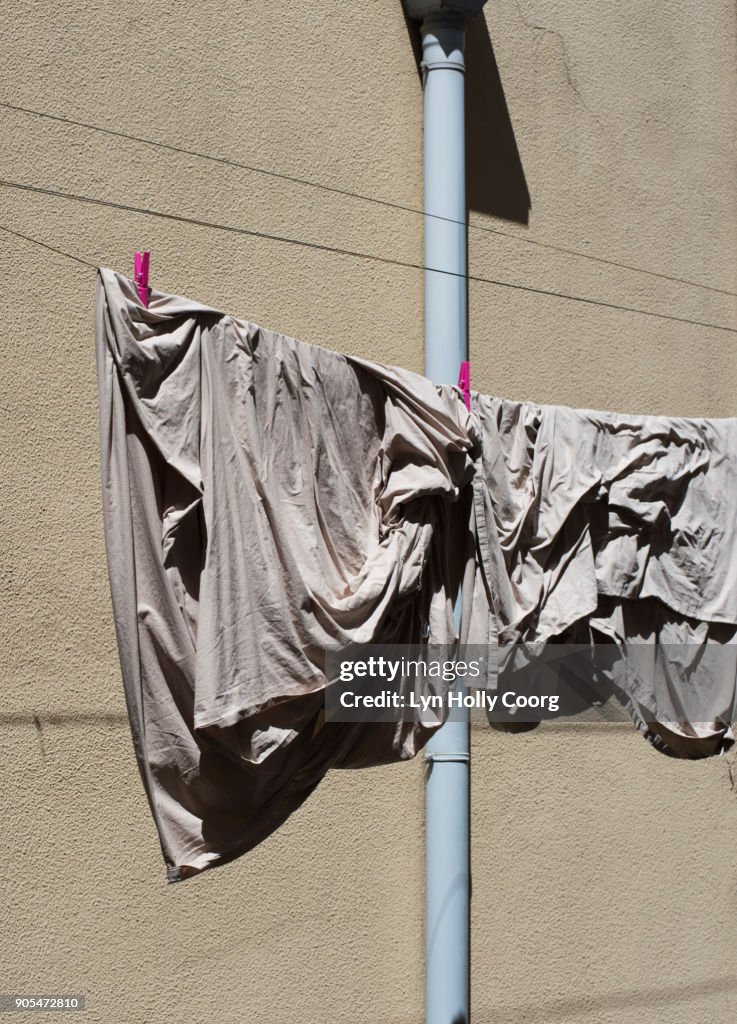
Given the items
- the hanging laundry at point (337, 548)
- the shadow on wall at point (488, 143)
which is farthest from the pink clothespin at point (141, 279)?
the shadow on wall at point (488, 143)

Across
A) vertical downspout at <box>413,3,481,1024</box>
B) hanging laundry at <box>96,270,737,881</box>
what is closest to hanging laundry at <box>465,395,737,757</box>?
hanging laundry at <box>96,270,737,881</box>

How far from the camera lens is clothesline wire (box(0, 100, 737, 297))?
429cm

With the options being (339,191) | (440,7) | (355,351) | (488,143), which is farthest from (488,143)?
(355,351)

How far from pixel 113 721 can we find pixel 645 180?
3.48 m

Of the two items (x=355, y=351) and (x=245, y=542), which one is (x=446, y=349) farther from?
(x=245, y=542)

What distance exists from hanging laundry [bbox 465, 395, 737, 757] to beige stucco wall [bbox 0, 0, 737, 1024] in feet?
3.72

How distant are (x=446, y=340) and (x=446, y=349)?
0.04m

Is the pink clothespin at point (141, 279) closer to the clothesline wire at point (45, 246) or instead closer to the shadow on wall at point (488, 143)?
the clothesline wire at point (45, 246)

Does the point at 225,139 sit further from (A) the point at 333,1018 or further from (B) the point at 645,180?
(A) the point at 333,1018

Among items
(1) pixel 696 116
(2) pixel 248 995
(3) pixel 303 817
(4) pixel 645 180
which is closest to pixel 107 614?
(3) pixel 303 817

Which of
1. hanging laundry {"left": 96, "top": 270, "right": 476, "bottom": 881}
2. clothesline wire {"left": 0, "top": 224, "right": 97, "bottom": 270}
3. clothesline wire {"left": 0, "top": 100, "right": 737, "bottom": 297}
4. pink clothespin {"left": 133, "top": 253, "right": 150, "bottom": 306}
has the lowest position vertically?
hanging laundry {"left": 96, "top": 270, "right": 476, "bottom": 881}

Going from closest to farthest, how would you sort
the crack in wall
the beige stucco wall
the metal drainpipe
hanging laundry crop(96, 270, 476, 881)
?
hanging laundry crop(96, 270, 476, 881), the beige stucco wall, the metal drainpipe, the crack in wall

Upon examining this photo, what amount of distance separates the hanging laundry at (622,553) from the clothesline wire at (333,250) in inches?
51.9

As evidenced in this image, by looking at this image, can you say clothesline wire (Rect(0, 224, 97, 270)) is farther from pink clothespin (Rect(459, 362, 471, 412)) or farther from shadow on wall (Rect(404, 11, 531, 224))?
shadow on wall (Rect(404, 11, 531, 224))
